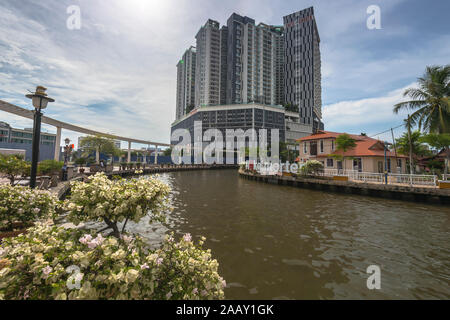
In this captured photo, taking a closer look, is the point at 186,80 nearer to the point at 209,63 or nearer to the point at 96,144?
the point at 209,63

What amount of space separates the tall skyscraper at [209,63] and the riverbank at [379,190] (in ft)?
355

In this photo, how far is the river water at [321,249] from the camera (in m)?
4.50

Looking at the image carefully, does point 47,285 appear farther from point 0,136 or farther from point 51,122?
point 0,136

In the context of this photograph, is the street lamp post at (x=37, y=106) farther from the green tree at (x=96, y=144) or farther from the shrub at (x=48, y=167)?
the green tree at (x=96, y=144)

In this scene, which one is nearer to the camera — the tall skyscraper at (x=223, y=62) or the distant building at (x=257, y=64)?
the distant building at (x=257, y=64)

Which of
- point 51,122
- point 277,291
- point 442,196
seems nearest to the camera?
point 277,291

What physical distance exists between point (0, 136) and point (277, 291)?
95.9 metres

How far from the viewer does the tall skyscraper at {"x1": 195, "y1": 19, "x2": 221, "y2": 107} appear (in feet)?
402

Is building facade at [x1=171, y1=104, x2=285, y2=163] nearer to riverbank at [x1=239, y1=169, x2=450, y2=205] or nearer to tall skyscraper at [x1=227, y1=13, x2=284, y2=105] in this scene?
tall skyscraper at [x1=227, y1=13, x2=284, y2=105]

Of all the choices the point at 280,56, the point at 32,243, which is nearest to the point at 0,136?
the point at 32,243

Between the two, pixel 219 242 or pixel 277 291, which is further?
pixel 219 242

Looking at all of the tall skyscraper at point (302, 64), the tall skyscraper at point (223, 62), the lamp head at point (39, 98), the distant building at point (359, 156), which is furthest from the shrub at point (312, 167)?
the tall skyscraper at point (223, 62)

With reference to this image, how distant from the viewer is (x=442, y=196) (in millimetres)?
14453

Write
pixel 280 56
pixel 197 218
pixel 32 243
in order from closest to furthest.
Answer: pixel 32 243
pixel 197 218
pixel 280 56
